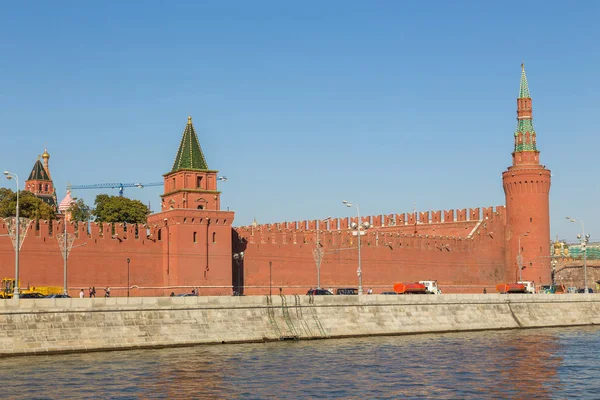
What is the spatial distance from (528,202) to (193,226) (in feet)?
109

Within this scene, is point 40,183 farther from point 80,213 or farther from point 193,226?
point 193,226

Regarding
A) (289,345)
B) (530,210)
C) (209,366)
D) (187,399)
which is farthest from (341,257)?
(187,399)

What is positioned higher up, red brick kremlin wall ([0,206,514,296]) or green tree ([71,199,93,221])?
green tree ([71,199,93,221])

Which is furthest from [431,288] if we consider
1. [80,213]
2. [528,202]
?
[80,213]

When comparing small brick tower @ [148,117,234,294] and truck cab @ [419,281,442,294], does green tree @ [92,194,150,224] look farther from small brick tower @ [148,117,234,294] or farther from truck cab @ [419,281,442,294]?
truck cab @ [419,281,442,294]

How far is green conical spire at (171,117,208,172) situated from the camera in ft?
200

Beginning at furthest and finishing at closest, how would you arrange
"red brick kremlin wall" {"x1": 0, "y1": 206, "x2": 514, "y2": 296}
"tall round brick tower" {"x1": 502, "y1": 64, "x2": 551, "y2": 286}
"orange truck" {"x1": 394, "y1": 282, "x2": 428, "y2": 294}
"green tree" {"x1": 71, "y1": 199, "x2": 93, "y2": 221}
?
"green tree" {"x1": 71, "y1": 199, "x2": 93, "y2": 221}
"tall round brick tower" {"x1": 502, "y1": 64, "x2": 551, "y2": 286}
"orange truck" {"x1": 394, "y1": 282, "x2": 428, "y2": 294}
"red brick kremlin wall" {"x1": 0, "y1": 206, "x2": 514, "y2": 296}

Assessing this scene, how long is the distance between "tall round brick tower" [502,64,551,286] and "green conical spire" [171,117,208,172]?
31.4 metres

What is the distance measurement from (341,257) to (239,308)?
24947 mm

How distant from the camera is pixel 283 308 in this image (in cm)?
4606

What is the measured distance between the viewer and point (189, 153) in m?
61.0

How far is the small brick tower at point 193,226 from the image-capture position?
5897cm

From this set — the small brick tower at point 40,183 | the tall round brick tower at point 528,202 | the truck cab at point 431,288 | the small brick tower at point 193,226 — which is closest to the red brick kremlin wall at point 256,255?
the small brick tower at point 193,226

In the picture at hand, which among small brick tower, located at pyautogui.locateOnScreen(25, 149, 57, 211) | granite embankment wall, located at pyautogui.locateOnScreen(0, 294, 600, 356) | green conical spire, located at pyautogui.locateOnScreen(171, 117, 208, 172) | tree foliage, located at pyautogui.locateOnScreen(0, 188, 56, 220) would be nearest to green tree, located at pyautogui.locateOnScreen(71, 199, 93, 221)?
small brick tower, located at pyautogui.locateOnScreen(25, 149, 57, 211)
